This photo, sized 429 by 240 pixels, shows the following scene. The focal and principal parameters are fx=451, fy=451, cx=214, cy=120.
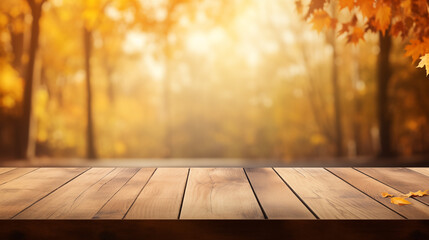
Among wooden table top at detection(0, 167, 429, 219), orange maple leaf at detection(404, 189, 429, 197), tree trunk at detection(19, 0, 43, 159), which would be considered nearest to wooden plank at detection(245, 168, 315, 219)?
wooden table top at detection(0, 167, 429, 219)

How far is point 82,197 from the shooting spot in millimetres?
2465

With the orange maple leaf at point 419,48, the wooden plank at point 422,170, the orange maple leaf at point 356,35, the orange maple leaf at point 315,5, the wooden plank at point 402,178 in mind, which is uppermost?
the orange maple leaf at point 315,5

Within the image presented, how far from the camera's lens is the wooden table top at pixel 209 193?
213cm

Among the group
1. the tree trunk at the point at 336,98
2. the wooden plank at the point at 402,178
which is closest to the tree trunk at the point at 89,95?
the tree trunk at the point at 336,98

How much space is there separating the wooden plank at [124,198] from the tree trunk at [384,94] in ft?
25.5

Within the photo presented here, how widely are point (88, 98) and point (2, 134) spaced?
7.72m

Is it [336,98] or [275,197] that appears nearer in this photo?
[275,197]

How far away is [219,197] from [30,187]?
1193 mm

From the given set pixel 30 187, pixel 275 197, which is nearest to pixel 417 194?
pixel 275 197

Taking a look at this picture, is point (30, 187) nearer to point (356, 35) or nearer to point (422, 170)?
point (356, 35)

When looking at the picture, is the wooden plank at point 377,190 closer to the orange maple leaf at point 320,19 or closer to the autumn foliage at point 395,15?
the autumn foliage at point 395,15

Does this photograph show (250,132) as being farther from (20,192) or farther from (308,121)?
(20,192)

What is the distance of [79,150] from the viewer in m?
24.2
